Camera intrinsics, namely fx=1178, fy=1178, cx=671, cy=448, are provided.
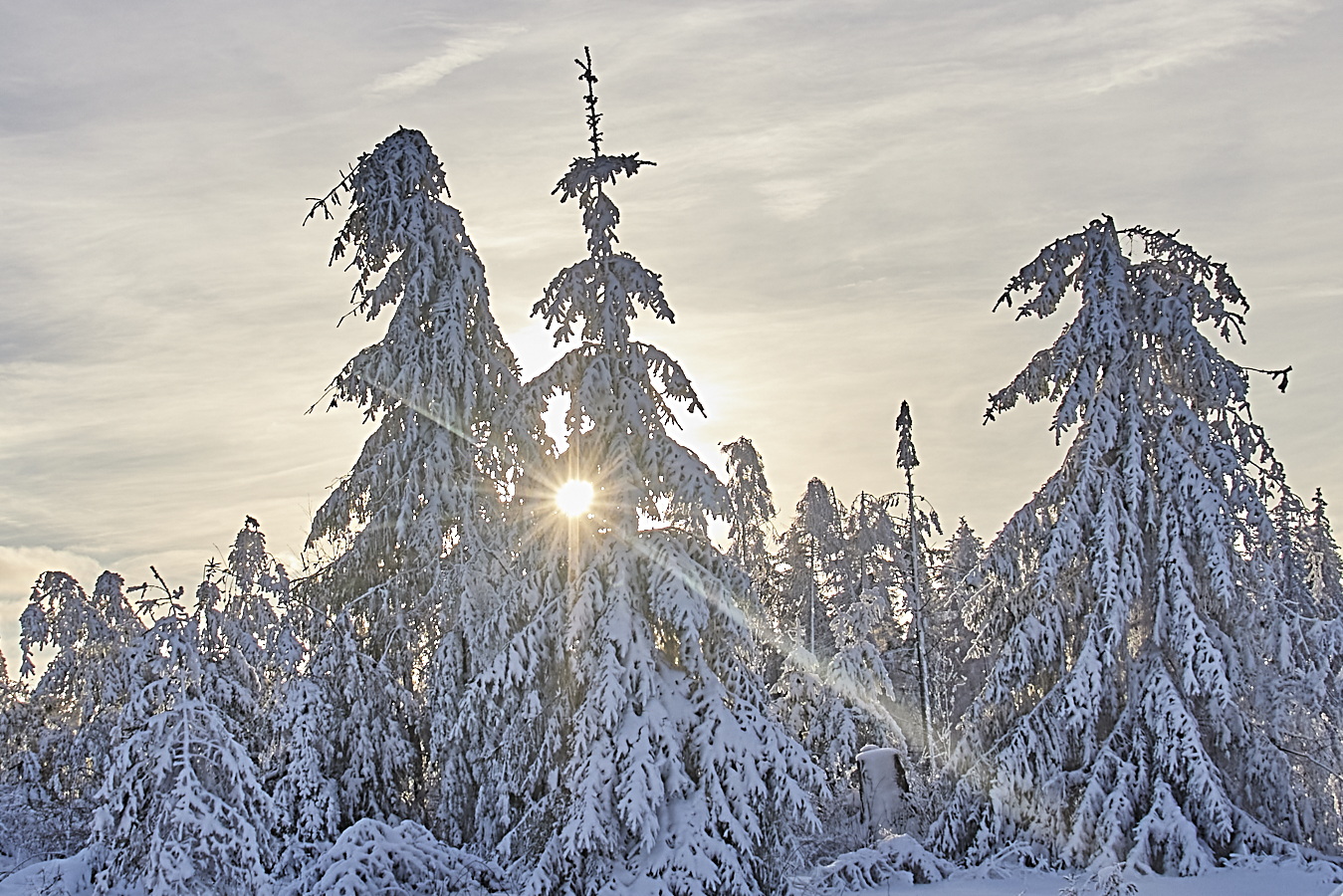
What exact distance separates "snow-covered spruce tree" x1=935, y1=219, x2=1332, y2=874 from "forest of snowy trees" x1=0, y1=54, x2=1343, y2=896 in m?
0.05

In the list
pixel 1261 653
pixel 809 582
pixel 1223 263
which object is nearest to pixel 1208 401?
pixel 1223 263

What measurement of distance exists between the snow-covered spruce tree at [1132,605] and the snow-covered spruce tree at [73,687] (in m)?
17.3

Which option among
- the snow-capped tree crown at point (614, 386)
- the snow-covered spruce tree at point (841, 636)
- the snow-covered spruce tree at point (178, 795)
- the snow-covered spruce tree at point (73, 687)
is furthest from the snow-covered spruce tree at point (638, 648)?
the snow-covered spruce tree at point (73, 687)

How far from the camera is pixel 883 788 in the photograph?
23.3 metres

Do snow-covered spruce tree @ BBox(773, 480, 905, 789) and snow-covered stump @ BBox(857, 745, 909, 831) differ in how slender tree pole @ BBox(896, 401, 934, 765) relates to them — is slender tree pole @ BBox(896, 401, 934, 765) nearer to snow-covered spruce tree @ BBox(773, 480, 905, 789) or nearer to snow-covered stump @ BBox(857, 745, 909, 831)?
snow-covered spruce tree @ BBox(773, 480, 905, 789)

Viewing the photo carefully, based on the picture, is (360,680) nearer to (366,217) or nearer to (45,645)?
(366,217)

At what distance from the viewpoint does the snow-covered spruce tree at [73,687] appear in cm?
2466

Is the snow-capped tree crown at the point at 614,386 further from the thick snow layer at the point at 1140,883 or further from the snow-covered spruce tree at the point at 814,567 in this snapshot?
the snow-covered spruce tree at the point at 814,567

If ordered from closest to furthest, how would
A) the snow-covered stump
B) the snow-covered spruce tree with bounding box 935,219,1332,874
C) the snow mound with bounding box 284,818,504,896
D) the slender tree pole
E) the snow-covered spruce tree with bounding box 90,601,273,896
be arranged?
1. the snow-covered spruce tree with bounding box 90,601,273,896
2. the snow mound with bounding box 284,818,504,896
3. the snow-covered spruce tree with bounding box 935,219,1332,874
4. the snow-covered stump
5. the slender tree pole

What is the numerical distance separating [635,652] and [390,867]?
4.28 meters

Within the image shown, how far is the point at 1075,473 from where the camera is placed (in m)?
19.2

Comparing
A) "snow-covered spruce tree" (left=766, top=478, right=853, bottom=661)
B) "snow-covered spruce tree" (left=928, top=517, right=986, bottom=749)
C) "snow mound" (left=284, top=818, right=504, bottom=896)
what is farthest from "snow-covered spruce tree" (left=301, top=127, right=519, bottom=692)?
"snow-covered spruce tree" (left=928, top=517, right=986, bottom=749)

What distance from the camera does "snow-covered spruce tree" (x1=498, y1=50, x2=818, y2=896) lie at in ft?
50.0

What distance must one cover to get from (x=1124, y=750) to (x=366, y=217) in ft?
53.2
